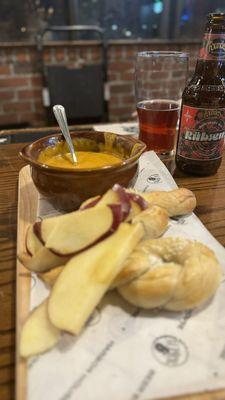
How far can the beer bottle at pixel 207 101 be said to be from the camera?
759 mm

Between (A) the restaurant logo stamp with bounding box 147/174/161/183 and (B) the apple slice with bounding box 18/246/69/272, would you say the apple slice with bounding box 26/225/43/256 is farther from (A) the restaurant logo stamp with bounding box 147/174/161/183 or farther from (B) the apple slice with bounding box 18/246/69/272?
(A) the restaurant logo stamp with bounding box 147/174/161/183

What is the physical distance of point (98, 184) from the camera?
0.65 m

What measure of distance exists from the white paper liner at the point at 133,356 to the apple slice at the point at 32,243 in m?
0.06

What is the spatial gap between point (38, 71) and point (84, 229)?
87.1 inches

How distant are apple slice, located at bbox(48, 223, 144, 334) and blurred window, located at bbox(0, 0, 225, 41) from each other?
2.41 m

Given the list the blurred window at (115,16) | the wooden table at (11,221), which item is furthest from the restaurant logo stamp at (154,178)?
the blurred window at (115,16)

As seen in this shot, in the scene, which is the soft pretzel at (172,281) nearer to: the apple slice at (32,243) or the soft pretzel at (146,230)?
the soft pretzel at (146,230)

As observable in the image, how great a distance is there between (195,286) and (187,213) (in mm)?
245

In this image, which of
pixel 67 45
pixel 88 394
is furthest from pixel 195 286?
pixel 67 45

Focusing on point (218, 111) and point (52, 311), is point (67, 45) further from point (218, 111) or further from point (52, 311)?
point (52, 311)

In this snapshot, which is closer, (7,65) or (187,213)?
(187,213)

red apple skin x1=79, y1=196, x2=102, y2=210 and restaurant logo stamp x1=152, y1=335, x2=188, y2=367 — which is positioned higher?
red apple skin x1=79, y1=196, x2=102, y2=210

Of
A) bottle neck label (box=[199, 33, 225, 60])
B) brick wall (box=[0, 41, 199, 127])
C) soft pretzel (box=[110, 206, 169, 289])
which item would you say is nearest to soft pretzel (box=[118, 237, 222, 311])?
soft pretzel (box=[110, 206, 169, 289])

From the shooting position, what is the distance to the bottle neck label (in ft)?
2.47
